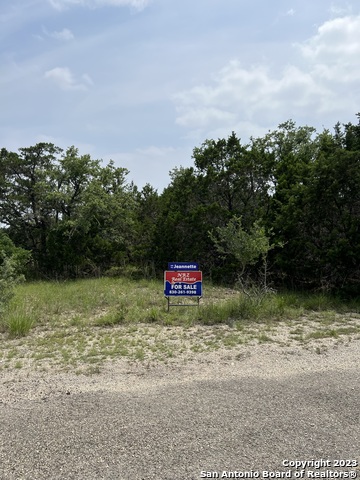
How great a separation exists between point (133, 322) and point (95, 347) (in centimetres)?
240

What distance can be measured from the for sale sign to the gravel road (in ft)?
15.5

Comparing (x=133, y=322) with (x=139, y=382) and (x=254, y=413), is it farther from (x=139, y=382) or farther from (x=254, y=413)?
(x=254, y=413)

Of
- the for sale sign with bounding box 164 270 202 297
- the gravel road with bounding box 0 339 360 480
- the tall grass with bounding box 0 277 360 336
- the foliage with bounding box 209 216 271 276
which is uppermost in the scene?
the foliage with bounding box 209 216 271 276

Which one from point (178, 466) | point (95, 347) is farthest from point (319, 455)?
point (95, 347)

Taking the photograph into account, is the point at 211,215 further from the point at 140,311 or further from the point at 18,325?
the point at 18,325

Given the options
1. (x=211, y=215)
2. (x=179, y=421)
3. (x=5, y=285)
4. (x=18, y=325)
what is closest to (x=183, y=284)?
(x=18, y=325)

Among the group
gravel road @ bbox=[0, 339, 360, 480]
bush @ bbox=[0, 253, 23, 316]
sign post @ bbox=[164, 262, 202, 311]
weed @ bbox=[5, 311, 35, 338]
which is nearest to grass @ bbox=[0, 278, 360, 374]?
weed @ bbox=[5, 311, 35, 338]

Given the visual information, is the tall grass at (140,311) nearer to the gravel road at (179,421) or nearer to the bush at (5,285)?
the bush at (5,285)

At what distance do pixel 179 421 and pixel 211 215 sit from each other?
54.1ft

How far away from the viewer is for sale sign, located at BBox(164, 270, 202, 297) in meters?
10.3

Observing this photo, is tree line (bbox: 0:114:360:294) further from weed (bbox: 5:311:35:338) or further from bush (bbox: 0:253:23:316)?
weed (bbox: 5:311:35:338)

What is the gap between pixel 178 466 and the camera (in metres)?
2.82

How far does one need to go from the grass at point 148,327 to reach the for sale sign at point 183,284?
1.71ft

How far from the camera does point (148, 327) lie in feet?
28.3
